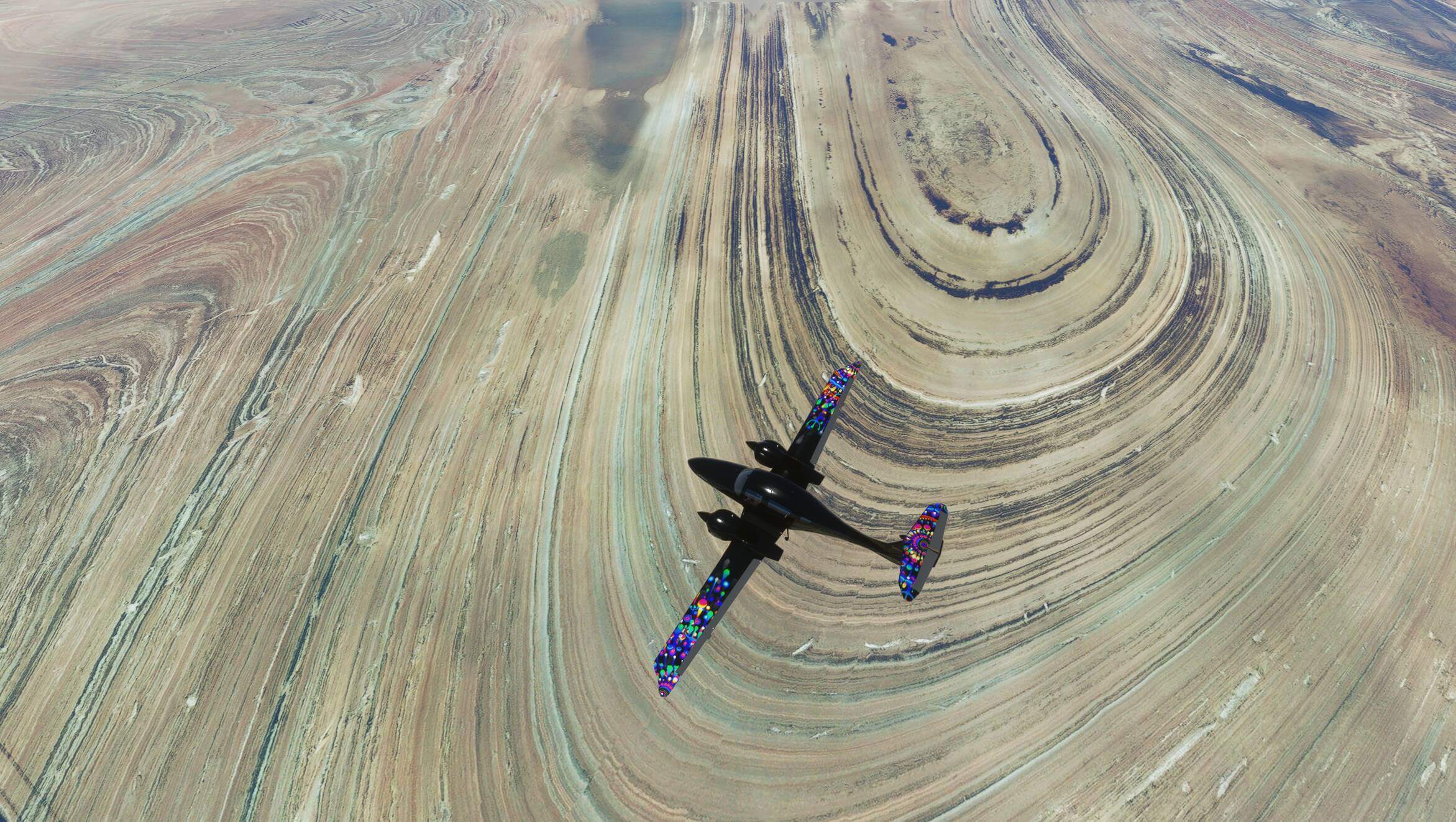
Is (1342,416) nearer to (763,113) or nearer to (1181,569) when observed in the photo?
(1181,569)

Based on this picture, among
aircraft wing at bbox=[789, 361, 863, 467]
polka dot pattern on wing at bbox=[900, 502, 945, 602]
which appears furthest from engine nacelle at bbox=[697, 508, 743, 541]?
polka dot pattern on wing at bbox=[900, 502, 945, 602]

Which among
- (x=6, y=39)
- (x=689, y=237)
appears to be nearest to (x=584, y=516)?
(x=689, y=237)

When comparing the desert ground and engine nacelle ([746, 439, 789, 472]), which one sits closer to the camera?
the desert ground

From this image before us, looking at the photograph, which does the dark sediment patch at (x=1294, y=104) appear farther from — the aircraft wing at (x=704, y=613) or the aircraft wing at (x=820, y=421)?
the aircraft wing at (x=704, y=613)

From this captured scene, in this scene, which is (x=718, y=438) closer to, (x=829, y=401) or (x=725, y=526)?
(x=829, y=401)

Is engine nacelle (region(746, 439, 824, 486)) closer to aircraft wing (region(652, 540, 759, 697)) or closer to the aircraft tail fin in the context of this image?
aircraft wing (region(652, 540, 759, 697))

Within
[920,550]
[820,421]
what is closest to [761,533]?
[820,421]

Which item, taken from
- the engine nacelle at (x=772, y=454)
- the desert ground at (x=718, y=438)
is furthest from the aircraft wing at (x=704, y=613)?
the desert ground at (x=718, y=438)
